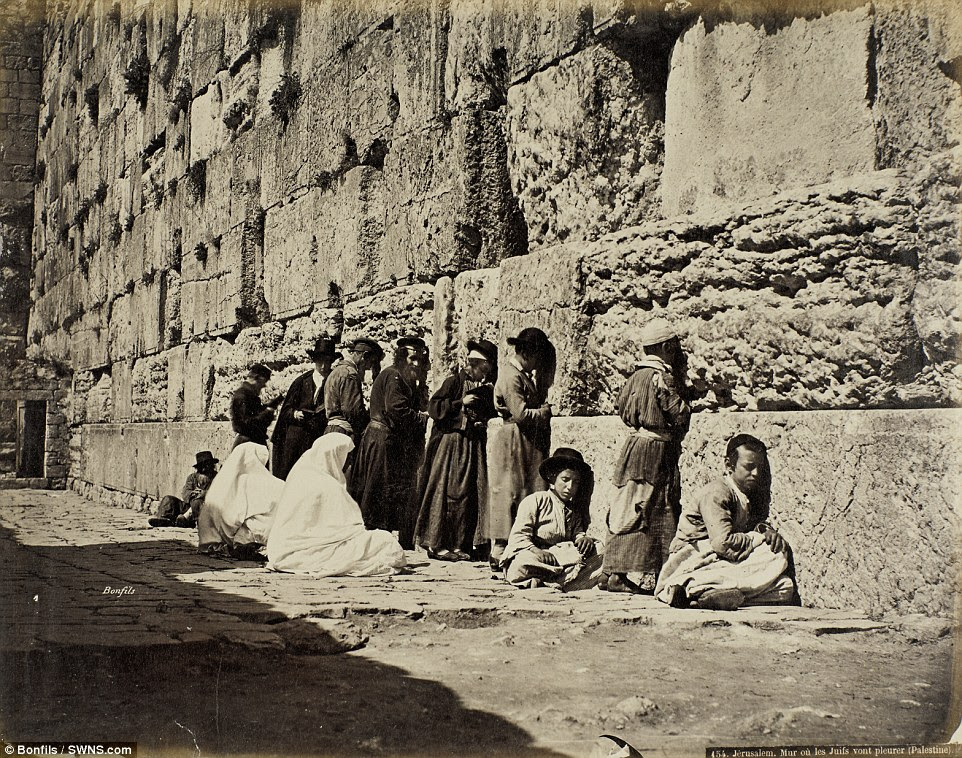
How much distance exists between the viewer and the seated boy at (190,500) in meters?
8.71

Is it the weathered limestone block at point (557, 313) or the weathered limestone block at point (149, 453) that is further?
the weathered limestone block at point (149, 453)

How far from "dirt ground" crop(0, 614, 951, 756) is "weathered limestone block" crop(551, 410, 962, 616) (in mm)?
288

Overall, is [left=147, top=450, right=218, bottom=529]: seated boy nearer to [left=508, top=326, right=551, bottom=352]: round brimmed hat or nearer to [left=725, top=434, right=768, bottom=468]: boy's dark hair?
[left=508, top=326, right=551, bottom=352]: round brimmed hat

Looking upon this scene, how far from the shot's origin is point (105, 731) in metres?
3.51

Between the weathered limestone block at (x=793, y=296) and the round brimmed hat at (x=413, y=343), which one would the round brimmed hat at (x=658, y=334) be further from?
the round brimmed hat at (x=413, y=343)

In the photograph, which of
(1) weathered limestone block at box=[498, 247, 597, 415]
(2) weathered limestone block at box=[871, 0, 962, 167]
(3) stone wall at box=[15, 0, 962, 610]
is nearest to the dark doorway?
(3) stone wall at box=[15, 0, 962, 610]

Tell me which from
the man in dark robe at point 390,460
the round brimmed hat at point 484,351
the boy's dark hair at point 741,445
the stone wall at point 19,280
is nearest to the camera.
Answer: the boy's dark hair at point 741,445

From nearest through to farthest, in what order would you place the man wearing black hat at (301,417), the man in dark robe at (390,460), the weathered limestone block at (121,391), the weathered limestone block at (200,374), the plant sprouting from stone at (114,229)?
1. the man in dark robe at (390,460)
2. the man wearing black hat at (301,417)
3. the weathered limestone block at (200,374)
4. the weathered limestone block at (121,391)
5. the plant sprouting from stone at (114,229)

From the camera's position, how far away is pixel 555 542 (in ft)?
17.9

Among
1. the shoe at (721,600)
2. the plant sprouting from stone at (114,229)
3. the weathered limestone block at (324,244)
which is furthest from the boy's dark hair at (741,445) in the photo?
the plant sprouting from stone at (114,229)

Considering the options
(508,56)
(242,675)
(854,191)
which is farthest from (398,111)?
(242,675)

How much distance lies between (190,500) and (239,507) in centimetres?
195

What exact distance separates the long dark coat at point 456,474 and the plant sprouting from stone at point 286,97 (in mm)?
3949

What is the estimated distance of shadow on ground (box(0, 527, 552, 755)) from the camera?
350cm
